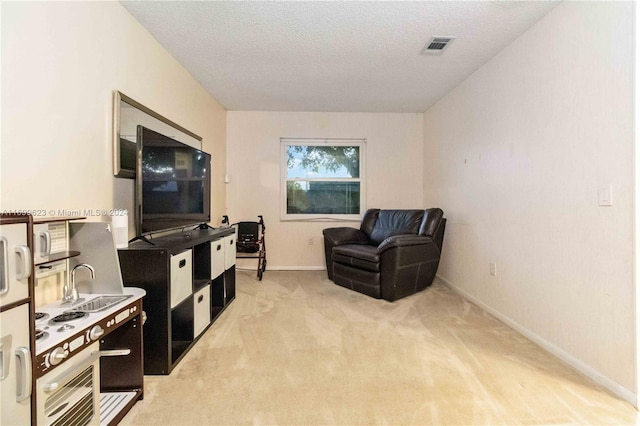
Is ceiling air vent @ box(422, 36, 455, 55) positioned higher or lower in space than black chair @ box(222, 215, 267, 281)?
higher

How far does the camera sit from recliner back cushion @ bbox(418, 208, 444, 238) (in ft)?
11.4

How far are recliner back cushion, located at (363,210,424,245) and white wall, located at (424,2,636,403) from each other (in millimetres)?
742

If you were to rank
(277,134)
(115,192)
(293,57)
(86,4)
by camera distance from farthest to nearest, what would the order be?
(277,134)
(293,57)
(115,192)
(86,4)

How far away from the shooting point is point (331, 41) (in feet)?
8.21

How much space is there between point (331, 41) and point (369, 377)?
99.0 inches

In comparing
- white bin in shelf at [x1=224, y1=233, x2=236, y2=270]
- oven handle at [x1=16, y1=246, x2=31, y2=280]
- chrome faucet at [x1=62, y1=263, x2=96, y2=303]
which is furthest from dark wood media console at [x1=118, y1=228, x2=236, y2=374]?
oven handle at [x1=16, y1=246, x2=31, y2=280]

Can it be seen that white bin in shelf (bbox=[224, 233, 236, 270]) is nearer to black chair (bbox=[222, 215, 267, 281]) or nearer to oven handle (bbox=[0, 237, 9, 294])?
black chair (bbox=[222, 215, 267, 281])

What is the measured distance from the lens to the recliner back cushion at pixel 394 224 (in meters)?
3.79

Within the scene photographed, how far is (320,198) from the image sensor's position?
4.68m

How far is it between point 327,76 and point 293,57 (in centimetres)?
54

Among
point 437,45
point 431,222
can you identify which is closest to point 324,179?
point 431,222

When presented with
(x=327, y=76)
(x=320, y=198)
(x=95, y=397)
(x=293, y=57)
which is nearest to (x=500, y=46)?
(x=327, y=76)

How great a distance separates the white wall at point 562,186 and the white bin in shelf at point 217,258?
2.53m

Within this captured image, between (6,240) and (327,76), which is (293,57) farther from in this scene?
(6,240)
